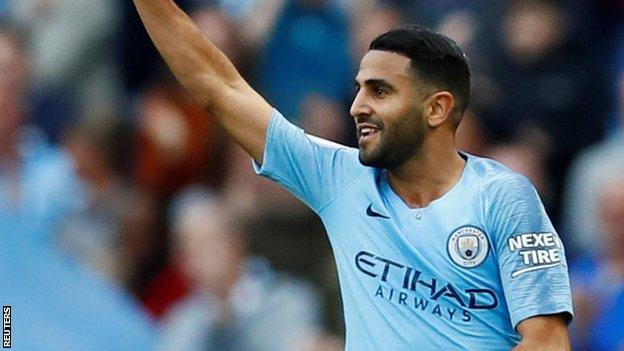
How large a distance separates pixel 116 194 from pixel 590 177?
2.62m

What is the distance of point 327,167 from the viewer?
13.8ft

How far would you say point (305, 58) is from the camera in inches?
286

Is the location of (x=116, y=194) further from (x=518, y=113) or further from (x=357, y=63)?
(x=518, y=113)

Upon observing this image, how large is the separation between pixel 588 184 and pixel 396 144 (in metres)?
3.08

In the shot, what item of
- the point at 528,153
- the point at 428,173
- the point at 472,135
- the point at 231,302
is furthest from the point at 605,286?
the point at 428,173

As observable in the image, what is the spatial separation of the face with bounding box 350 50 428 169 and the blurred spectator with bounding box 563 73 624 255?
9.72 feet

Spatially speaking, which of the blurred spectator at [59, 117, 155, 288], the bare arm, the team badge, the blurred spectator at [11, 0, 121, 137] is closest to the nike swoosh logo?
the team badge

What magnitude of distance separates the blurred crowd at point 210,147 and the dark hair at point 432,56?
2.89m

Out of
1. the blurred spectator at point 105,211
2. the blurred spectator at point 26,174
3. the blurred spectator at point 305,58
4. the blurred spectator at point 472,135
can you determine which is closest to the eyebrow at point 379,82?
the blurred spectator at point 472,135

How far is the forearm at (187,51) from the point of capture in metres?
4.20

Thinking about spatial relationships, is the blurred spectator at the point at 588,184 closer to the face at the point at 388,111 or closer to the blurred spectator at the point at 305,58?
the blurred spectator at the point at 305,58

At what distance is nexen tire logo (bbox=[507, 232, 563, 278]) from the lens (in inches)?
149

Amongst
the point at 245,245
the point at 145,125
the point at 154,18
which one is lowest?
the point at 245,245

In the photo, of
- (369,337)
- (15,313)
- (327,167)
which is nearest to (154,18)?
(327,167)
